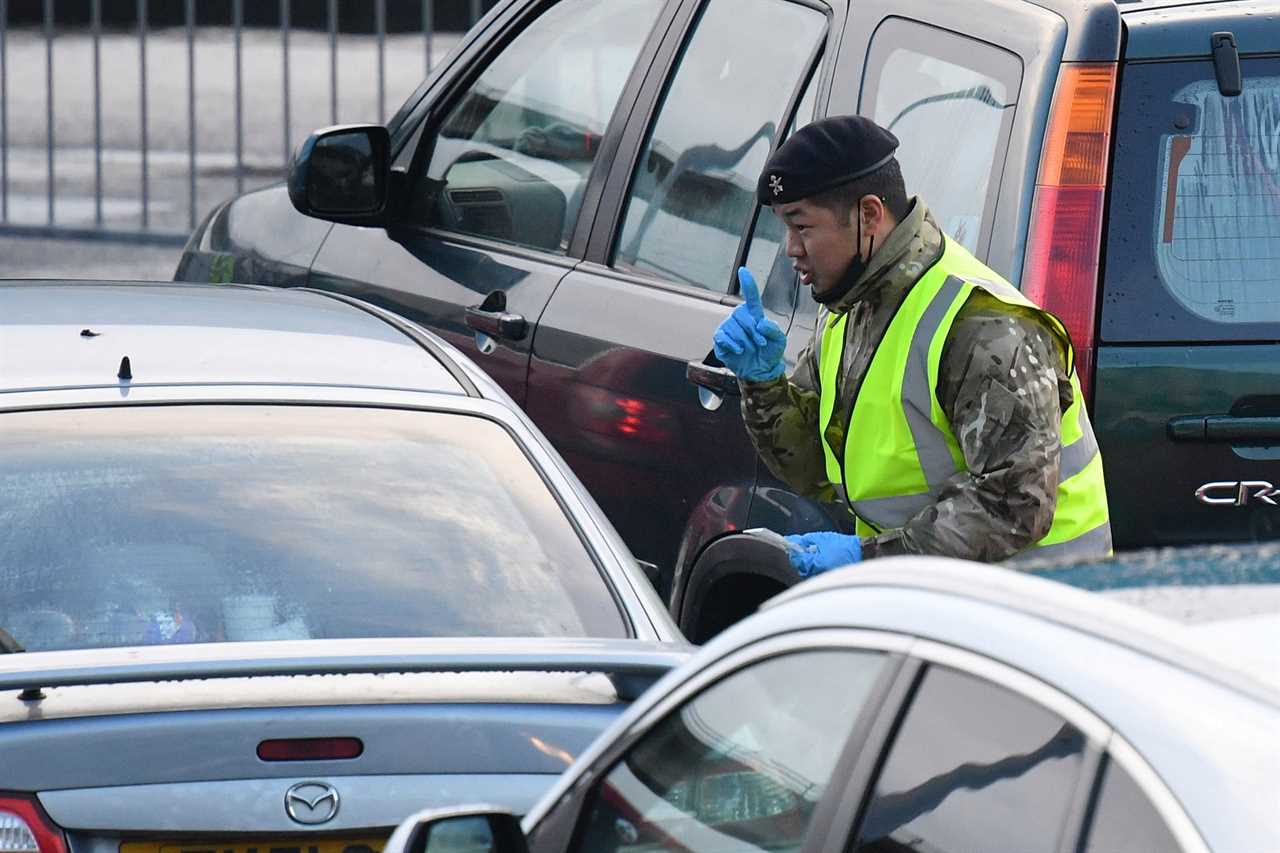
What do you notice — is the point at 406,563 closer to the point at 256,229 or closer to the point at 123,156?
the point at 256,229

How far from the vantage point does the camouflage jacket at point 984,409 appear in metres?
3.68

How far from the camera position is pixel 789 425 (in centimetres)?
421

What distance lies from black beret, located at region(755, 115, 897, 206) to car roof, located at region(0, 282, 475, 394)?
28.8 inches

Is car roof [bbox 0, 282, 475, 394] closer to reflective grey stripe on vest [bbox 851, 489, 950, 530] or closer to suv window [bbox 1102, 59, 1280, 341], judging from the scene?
reflective grey stripe on vest [bbox 851, 489, 950, 530]

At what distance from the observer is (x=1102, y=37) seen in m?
4.07

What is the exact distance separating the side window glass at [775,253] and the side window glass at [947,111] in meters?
0.20

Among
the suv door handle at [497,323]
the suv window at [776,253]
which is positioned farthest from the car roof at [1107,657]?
the suv door handle at [497,323]

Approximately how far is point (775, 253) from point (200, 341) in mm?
1188

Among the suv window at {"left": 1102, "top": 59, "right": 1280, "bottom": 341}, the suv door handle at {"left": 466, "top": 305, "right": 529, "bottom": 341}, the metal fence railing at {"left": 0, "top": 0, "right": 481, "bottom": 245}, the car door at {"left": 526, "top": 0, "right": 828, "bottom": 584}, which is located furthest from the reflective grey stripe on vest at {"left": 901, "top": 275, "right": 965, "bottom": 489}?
the metal fence railing at {"left": 0, "top": 0, "right": 481, "bottom": 245}

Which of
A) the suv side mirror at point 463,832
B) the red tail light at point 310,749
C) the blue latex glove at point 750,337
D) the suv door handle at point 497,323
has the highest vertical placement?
the blue latex glove at point 750,337

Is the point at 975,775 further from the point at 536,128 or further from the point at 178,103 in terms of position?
the point at 178,103

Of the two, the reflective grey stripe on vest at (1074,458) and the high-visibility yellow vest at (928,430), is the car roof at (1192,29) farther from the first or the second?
the reflective grey stripe on vest at (1074,458)

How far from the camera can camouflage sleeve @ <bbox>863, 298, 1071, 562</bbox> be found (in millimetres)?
3674

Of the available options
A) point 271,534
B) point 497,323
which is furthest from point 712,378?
point 271,534
